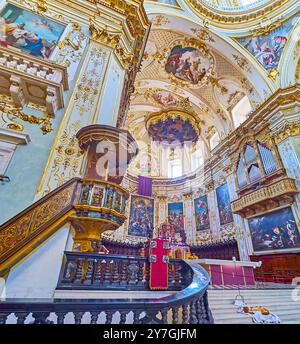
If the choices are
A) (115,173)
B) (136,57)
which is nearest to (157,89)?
(136,57)

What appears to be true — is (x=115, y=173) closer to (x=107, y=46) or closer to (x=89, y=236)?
(x=89, y=236)

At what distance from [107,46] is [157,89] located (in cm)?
967

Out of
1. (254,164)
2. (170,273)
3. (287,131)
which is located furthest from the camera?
(254,164)

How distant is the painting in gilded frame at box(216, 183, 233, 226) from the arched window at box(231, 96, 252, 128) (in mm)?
4836

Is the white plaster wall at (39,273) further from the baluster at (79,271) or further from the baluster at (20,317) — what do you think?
the baluster at (20,317)

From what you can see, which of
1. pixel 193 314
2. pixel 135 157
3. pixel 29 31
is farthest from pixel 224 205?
pixel 29 31

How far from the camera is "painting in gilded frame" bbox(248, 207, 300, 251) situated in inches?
315

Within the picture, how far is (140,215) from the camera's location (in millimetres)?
15430

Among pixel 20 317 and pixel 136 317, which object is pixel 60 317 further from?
pixel 136 317

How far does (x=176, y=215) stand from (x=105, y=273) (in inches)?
528

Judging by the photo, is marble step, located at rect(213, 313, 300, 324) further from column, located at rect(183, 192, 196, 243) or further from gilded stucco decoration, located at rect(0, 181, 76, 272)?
column, located at rect(183, 192, 196, 243)

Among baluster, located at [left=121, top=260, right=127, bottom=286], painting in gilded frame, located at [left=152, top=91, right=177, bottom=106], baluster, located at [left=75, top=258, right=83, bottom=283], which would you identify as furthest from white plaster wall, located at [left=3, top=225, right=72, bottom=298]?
painting in gilded frame, located at [left=152, top=91, right=177, bottom=106]

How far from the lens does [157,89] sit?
49.8 ft

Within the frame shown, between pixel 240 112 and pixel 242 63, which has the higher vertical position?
pixel 242 63
